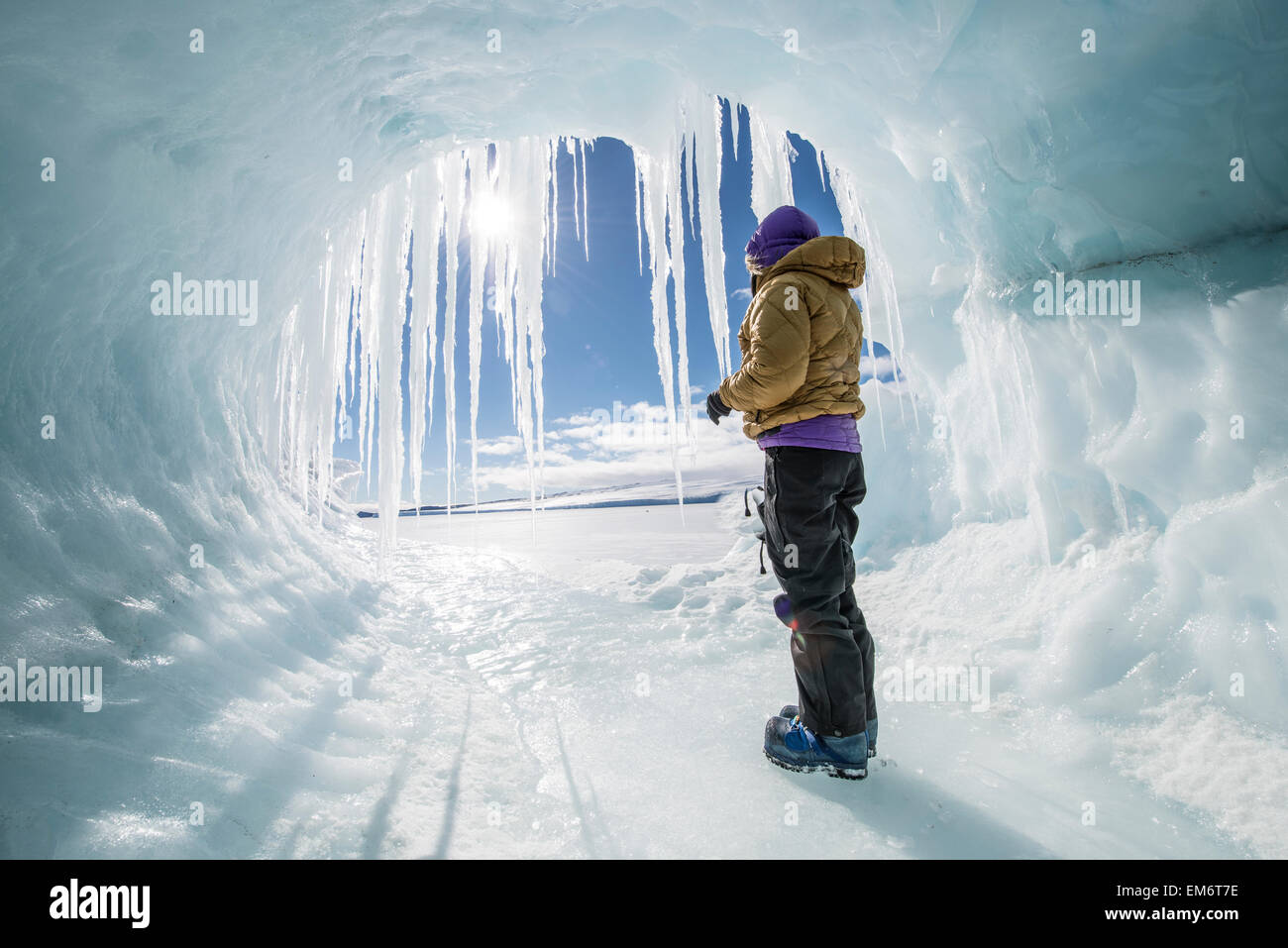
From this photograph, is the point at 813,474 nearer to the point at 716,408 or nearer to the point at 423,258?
the point at 716,408

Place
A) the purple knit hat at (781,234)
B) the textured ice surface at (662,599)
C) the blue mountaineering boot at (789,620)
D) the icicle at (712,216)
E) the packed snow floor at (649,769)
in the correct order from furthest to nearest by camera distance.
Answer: the icicle at (712,216)
the purple knit hat at (781,234)
the blue mountaineering boot at (789,620)
the textured ice surface at (662,599)
the packed snow floor at (649,769)

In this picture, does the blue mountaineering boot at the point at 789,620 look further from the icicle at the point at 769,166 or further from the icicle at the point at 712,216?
the icicle at the point at 769,166

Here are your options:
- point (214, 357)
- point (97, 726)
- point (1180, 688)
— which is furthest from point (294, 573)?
point (1180, 688)

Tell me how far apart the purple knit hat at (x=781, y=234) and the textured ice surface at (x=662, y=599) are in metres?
1.73

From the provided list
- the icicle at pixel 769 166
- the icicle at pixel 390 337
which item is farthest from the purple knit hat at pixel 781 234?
the icicle at pixel 390 337

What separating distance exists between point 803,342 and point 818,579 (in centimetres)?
75

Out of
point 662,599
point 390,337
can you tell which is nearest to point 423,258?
point 390,337

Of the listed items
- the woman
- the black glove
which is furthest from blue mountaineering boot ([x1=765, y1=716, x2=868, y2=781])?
the black glove

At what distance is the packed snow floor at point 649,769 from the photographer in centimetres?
133

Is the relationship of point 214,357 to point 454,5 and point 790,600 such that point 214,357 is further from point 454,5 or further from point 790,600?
point 790,600

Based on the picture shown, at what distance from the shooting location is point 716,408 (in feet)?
6.21

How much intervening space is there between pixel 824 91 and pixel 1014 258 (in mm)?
1601

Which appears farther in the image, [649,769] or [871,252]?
[871,252]

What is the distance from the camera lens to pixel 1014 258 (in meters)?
3.16
